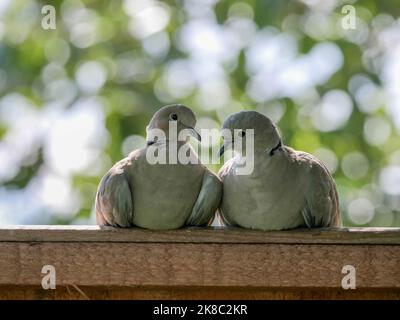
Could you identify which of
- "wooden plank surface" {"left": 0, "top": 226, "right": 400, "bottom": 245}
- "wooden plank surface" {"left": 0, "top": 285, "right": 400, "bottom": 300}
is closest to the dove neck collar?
"wooden plank surface" {"left": 0, "top": 226, "right": 400, "bottom": 245}

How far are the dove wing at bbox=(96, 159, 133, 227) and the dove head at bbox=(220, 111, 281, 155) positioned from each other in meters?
0.28

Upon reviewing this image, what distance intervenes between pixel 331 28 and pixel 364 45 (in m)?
0.24

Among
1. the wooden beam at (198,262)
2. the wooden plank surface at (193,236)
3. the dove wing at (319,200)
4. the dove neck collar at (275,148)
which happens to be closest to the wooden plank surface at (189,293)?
the wooden beam at (198,262)

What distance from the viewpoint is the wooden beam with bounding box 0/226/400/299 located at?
187 centimetres

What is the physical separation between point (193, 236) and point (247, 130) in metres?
0.32

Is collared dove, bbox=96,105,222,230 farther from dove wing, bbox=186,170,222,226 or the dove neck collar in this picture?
the dove neck collar

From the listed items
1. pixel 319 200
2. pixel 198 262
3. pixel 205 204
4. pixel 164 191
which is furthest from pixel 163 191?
pixel 319 200

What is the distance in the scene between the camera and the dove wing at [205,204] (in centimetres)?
200

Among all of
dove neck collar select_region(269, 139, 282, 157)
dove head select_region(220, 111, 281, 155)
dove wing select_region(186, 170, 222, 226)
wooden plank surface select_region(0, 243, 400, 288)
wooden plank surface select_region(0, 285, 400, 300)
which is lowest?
wooden plank surface select_region(0, 285, 400, 300)

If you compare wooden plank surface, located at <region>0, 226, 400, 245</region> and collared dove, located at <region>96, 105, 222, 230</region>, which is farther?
collared dove, located at <region>96, 105, 222, 230</region>

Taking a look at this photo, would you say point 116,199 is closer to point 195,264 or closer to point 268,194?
point 195,264

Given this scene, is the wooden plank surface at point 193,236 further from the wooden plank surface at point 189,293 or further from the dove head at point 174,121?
the dove head at point 174,121

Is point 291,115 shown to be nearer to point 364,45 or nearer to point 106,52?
point 364,45
